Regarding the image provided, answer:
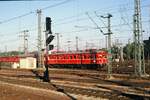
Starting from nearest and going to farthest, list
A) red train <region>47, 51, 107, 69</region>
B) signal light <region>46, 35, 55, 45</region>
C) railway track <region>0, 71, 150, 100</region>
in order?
railway track <region>0, 71, 150, 100</region> → signal light <region>46, 35, 55, 45</region> → red train <region>47, 51, 107, 69</region>

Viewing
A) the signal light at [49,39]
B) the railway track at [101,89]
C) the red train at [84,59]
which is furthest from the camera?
the red train at [84,59]

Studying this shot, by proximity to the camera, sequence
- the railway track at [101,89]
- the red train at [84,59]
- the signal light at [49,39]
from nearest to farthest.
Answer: the railway track at [101,89]
the signal light at [49,39]
the red train at [84,59]

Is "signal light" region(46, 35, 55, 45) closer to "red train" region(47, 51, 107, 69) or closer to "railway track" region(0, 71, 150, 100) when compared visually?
"railway track" region(0, 71, 150, 100)

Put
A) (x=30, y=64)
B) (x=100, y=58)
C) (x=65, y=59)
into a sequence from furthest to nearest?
(x=30, y=64) < (x=65, y=59) < (x=100, y=58)

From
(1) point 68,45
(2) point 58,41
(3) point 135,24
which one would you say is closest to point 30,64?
(2) point 58,41

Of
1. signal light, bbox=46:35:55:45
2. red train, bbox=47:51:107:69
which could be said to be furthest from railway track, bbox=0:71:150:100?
red train, bbox=47:51:107:69

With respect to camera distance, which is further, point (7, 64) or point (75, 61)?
point (7, 64)

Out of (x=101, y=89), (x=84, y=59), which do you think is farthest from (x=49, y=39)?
(x=84, y=59)

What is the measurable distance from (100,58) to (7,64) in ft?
90.1

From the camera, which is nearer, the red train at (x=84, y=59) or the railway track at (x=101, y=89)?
the railway track at (x=101, y=89)

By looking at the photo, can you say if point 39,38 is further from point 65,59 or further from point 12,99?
point 12,99

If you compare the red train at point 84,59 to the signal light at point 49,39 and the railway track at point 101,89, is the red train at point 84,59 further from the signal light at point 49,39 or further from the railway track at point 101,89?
the signal light at point 49,39

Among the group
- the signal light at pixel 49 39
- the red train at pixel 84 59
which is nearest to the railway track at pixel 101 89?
the signal light at pixel 49 39

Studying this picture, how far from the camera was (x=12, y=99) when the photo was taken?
1836cm
